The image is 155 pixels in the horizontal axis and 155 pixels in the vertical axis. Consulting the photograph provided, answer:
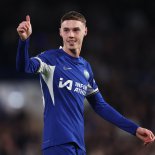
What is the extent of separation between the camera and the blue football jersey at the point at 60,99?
572 cm

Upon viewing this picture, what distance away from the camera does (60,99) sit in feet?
19.0

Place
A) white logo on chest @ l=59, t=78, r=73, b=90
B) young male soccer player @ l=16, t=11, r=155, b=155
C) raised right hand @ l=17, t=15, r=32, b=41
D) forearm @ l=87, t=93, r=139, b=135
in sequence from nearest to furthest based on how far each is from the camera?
raised right hand @ l=17, t=15, r=32, b=41
young male soccer player @ l=16, t=11, r=155, b=155
white logo on chest @ l=59, t=78, r=73, b=90
forearm @ l=87, t=93, r=139, b=135

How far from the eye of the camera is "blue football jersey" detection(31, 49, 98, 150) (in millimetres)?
5719

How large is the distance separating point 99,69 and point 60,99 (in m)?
7.97

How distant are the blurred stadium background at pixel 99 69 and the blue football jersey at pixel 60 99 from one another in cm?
366

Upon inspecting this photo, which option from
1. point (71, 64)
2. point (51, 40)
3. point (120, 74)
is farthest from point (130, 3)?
point (71, 64)

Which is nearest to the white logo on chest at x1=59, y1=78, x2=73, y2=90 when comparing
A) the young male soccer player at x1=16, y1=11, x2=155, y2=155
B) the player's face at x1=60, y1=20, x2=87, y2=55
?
the young male soccer player at x1=16, y1=11, x2=155, y2=155

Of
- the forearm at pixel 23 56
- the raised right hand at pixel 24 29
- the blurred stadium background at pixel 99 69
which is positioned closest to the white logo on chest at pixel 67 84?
the forearm at pixel 23 56

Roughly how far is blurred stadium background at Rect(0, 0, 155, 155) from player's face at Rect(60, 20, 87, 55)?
Result: 3.66m

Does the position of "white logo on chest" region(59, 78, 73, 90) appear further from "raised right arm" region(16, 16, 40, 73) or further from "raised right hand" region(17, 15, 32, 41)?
"raised right hand" region(17, 15, 32, 41)

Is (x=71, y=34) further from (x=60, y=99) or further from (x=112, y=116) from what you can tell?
(x=112, y=116)

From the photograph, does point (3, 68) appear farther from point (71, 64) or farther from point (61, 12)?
point (71, 64)

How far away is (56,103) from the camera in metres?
5.76

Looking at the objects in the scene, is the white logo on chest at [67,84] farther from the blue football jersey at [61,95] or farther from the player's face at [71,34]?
the player's face at [71,34]
